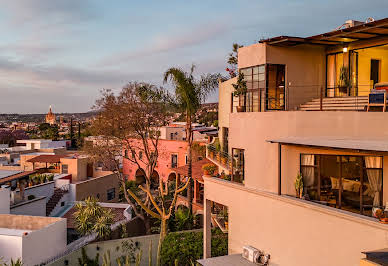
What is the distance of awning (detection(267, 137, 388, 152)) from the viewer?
905cm

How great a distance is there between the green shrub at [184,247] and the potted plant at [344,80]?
9.24 m

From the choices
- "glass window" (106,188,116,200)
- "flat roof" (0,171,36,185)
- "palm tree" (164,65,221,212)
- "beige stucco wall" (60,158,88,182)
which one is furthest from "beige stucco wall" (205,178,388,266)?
"beige stucco wall" (60,158,88,182)

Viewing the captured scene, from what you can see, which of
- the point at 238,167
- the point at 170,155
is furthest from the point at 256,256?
the point at 170,155

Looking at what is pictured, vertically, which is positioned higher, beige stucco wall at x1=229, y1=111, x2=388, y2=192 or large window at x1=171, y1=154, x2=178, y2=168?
beige stucco wall at x1=229, y1=111, x2=388, y2=192

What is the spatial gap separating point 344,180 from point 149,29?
2270cm

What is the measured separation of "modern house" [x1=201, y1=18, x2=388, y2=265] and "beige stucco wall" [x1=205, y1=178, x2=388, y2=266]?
3 cm

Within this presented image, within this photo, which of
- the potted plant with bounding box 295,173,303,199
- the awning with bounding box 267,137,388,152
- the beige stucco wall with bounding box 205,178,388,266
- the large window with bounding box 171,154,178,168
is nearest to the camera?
the awning with bounding box 267,137,388,152

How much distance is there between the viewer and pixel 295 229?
11.4 metres

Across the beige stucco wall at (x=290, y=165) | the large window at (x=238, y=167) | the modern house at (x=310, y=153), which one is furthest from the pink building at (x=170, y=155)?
the beige stucco wall at (x=290, y=165)

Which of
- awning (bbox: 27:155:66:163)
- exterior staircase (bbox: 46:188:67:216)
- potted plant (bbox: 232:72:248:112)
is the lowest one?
exterior staircase (bbox: 46:188:67:216)

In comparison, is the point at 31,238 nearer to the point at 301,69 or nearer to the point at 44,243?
the point at 44,243

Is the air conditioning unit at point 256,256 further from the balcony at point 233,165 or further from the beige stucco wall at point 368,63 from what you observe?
A: the beige stucco wall at point 368,63

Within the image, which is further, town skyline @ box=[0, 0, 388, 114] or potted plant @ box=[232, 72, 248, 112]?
town skyline @ box=[0, 0, 388, 114]

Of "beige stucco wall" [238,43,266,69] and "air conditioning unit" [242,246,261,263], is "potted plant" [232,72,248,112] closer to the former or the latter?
"beige stucco wall" [238,43,266,69]
